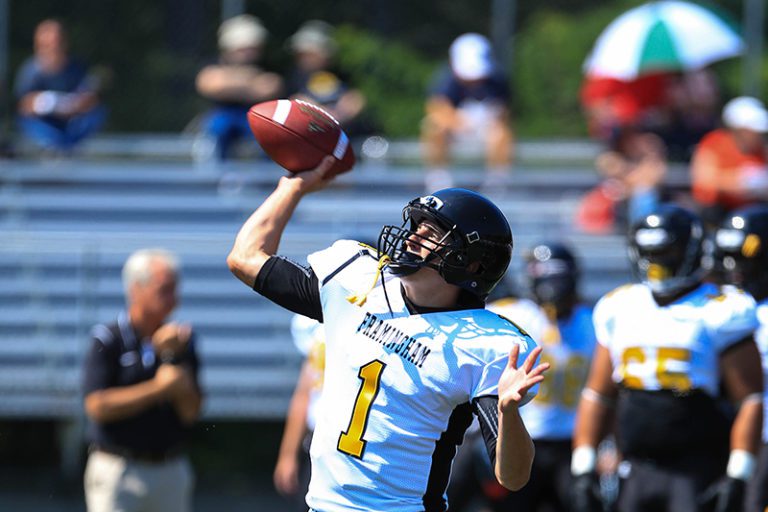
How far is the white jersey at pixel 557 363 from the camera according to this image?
23.8 feet

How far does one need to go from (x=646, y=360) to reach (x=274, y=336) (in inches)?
189

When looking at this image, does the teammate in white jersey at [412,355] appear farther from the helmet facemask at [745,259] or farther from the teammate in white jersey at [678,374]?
the helmet facemask at [745,259]

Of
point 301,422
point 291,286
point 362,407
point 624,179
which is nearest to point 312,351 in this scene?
point 301,422

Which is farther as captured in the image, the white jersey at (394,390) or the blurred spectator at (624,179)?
the blurred spectator at (624,179)

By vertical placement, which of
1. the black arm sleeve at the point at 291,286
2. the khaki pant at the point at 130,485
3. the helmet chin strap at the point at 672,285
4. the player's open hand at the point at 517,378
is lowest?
the khaki pant at the point at 130,485

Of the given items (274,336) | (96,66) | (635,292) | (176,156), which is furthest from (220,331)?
(635,292)

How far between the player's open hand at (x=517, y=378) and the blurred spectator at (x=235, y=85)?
7207 millimetres

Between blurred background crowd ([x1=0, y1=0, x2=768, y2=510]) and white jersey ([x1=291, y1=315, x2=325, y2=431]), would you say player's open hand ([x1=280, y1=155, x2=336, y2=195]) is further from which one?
blurred background crowd ([x1=0, y1=0, x2=768, y2=510])

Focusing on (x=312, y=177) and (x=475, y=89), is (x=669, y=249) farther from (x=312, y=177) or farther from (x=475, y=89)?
(x=475, y=89)

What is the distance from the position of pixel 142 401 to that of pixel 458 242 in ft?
9.19

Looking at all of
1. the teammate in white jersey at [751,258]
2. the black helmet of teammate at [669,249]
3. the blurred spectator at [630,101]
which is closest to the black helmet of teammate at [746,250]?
the teammate in white jersey at [751,258]

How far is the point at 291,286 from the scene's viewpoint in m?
3.99

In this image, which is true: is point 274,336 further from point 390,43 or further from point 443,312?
point 443,312

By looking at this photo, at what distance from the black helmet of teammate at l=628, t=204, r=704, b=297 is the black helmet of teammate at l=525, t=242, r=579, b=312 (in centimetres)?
156
